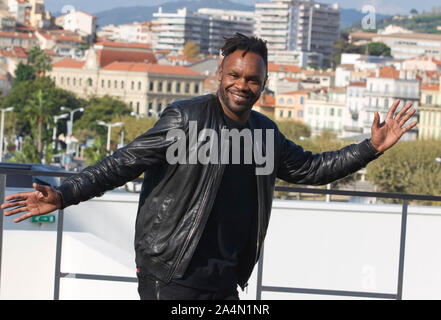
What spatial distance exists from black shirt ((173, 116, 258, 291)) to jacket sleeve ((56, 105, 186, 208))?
0.54 feet

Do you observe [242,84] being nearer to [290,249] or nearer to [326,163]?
[326,163]

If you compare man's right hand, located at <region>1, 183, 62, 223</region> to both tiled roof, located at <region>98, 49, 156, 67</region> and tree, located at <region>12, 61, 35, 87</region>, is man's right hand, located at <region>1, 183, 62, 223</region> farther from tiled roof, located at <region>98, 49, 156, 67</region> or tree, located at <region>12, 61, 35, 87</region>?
tiled roof, located at <region>98, 49, 156, 67</region>

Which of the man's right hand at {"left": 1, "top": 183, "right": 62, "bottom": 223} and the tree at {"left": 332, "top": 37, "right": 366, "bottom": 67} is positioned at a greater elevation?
the tree at {"left": 332, "top": 37, "right": 366, "bottom": 67}

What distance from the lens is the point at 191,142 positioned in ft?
8.89

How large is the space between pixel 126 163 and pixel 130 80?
116773mm

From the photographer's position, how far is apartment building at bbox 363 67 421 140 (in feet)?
302

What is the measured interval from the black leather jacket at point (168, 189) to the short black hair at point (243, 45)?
0.14 m

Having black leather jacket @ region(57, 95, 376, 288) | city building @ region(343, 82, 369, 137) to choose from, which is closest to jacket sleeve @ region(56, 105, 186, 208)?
black leather jacket @ region(57, 95, 376, 288)

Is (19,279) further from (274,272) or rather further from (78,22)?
(78,22)

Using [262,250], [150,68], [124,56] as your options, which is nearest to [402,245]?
[262,250]

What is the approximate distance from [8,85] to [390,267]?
384 feet

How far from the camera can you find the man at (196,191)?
271cm

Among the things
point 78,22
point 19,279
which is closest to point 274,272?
point 19,279

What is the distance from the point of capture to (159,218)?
2734 mm
